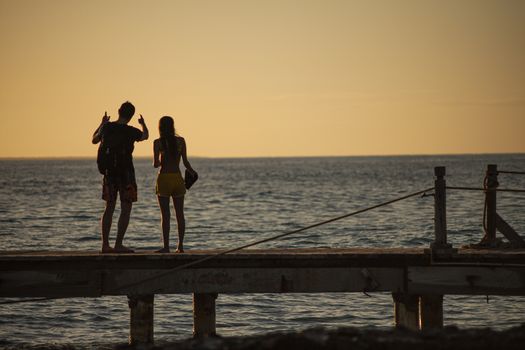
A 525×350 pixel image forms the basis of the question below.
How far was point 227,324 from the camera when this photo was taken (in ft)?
56.3

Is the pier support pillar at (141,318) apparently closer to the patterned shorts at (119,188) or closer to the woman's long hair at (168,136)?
the patterned shorts at (119,188)

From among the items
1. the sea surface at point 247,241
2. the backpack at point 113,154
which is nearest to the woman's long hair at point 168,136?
the backpack at point 113,154

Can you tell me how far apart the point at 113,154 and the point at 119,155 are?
0.27ft

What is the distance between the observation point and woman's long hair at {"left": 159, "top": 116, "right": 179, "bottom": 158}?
12.2 metres

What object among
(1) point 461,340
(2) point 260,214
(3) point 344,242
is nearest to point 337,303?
(1) point 461,340

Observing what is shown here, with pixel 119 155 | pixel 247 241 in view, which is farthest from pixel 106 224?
pixel 247 241

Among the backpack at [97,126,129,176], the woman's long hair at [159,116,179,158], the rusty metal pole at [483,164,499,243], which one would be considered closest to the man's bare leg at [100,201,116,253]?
the backpack at [97,126,129,176]

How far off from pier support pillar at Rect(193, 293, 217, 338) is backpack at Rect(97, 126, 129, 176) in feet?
6.91

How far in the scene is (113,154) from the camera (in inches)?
473

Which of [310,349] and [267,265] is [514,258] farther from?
[310,349]

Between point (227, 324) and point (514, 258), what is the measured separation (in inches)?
275

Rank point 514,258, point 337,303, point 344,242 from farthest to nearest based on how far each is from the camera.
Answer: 1. point 344,242
2. point 337,303
3. point 514,258

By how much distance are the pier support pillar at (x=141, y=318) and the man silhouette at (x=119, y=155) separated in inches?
28.1

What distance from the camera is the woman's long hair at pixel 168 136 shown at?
1218 centimetres
